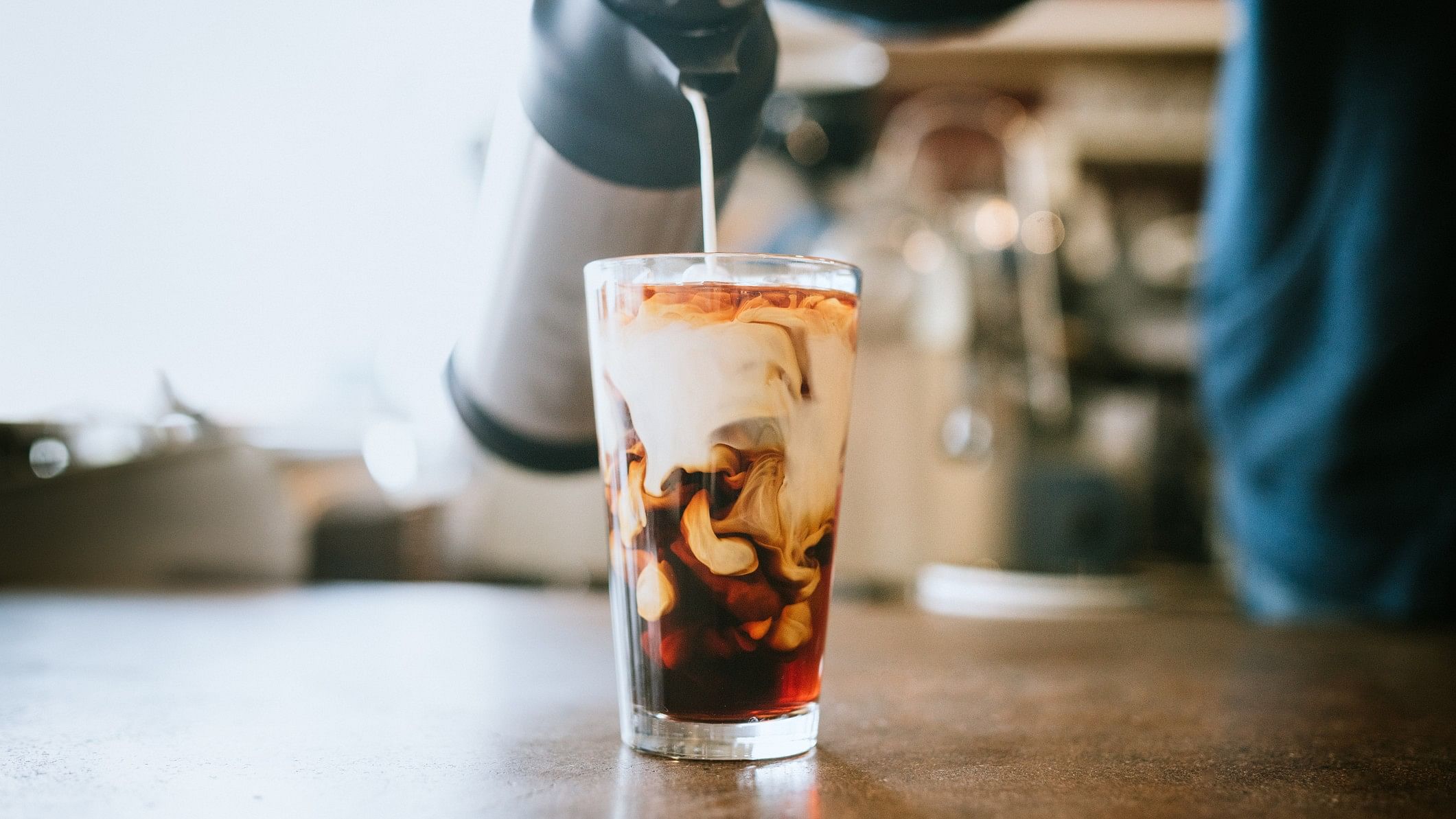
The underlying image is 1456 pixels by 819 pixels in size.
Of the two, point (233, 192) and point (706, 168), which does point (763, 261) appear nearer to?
point (706, 168)

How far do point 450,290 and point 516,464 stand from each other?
631 millimetres

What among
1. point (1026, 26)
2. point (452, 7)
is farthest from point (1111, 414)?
point (452, 7)

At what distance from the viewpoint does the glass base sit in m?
0.38

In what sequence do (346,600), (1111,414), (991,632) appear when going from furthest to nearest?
(1111,414)
(346,600)
(991,632)

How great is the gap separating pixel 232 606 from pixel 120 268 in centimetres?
64

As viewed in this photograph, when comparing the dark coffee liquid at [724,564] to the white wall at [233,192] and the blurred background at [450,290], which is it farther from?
the white wall at [233,192]

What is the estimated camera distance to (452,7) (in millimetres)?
1504

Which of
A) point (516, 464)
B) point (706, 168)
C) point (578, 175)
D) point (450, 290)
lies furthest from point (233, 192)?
point (706, 168)

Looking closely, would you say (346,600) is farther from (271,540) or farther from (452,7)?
(452,7)

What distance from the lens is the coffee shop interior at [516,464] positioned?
1.54ft

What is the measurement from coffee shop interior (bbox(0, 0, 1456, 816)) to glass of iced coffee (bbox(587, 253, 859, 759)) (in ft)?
0.08

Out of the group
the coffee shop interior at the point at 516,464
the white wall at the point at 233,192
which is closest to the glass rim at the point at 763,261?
the coffee shop interior at the point at 516,464

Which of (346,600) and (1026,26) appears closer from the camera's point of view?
(346,600)

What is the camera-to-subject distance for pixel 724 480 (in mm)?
377
